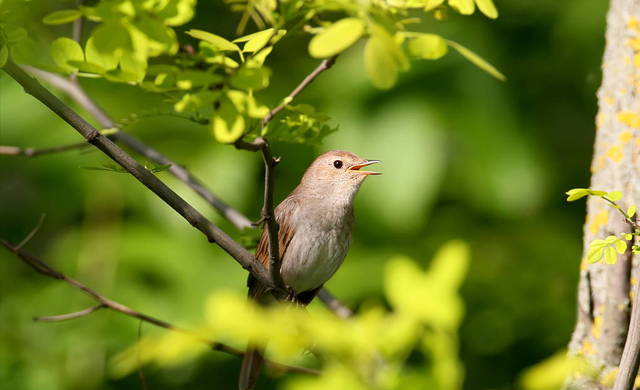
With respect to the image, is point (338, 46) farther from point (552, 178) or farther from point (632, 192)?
point (552, 178)

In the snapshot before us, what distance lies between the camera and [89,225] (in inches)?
194

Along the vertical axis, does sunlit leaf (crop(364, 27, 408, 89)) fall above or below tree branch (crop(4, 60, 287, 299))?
above

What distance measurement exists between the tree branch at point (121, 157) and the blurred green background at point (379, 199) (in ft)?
7.64

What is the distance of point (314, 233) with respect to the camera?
3523mm

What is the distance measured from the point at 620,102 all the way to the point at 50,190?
4.01 metres

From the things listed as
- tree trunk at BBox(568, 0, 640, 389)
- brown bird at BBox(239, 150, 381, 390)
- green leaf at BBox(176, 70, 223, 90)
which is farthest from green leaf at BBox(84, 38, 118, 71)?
brown bird at BBox(239, 150, 381, 390)

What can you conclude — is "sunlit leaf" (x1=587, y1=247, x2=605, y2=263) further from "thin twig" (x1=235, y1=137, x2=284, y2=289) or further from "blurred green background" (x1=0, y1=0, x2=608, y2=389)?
"blurred green background" (x1=0, y1=0, x2=608, y2=389)

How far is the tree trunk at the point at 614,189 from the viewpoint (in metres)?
2.52

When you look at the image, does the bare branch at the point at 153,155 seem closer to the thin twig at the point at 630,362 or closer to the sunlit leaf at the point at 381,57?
the thin twig at the point at 630,362

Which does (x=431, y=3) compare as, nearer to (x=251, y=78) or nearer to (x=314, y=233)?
(x=251, y=78)

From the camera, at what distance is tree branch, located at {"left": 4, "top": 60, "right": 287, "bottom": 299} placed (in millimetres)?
1690

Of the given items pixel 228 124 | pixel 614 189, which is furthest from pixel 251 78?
pixel 614 189

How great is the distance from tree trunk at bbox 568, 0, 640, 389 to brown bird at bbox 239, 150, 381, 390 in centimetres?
112

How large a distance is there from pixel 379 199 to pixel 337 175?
2.65ft
